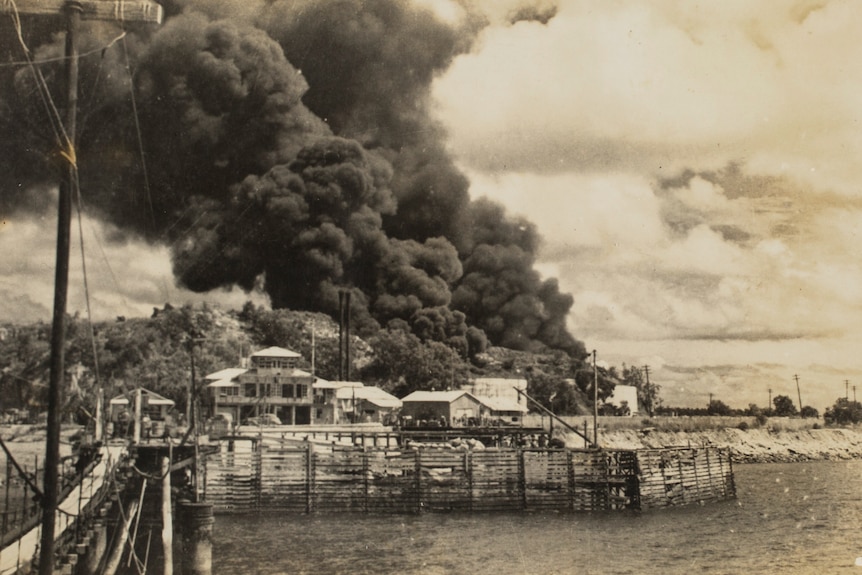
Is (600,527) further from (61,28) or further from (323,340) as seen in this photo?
(323,340)

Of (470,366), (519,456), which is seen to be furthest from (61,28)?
(470,366)

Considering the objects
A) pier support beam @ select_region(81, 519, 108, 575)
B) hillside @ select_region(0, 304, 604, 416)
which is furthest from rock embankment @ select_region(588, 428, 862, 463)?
pier support beam @ select_region(81, 519, 108, 575)

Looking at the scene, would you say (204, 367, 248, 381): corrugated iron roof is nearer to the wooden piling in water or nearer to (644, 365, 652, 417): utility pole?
the wooden piling in water

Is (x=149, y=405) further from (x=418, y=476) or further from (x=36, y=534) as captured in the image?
(x=36, y=534)

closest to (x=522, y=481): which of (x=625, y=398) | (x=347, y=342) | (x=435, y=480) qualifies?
(x=435, y=480)

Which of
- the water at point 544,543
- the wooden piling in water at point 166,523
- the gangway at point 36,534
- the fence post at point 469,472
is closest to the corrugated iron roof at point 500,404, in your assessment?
the water at point 544,543
